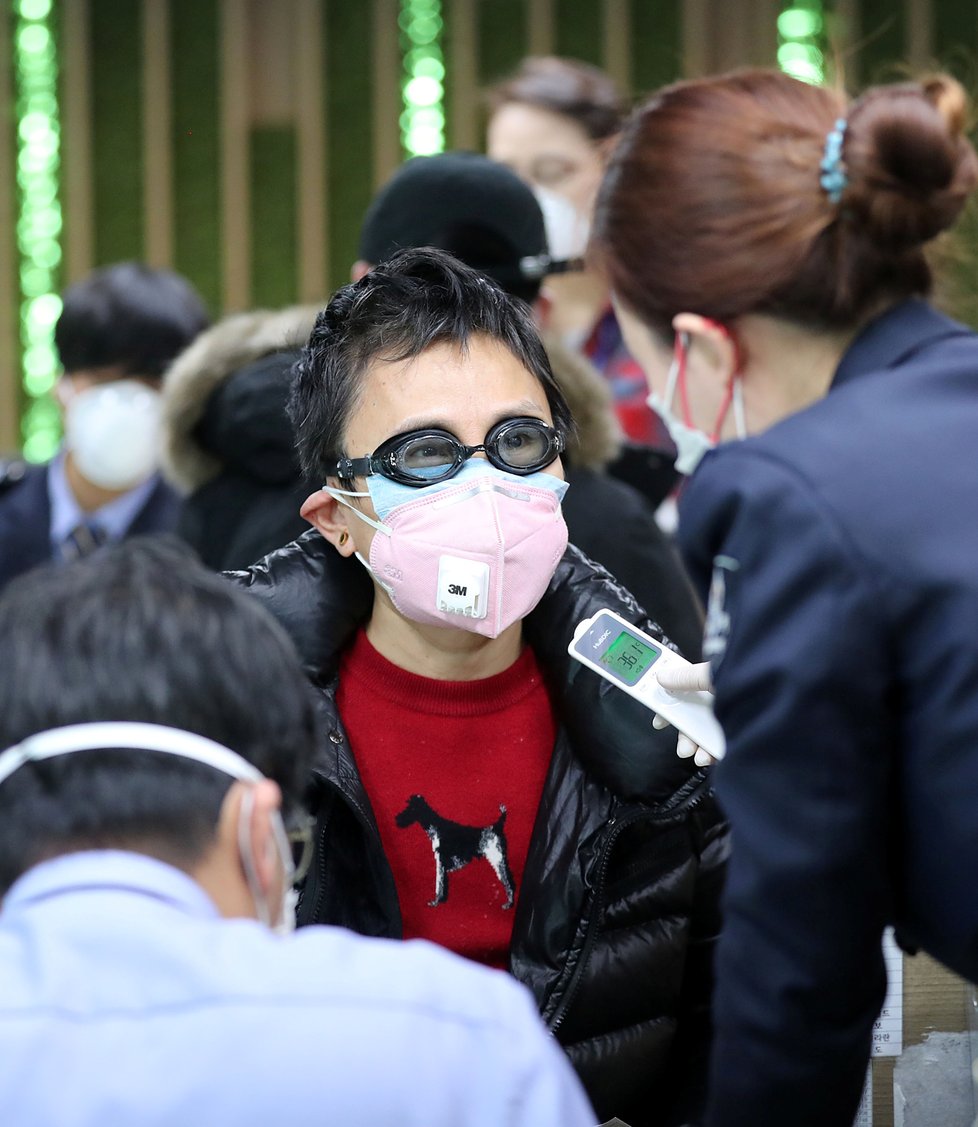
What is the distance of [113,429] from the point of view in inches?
125

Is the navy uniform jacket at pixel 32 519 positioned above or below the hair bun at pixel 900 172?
below

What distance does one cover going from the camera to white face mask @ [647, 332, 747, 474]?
4.58ft

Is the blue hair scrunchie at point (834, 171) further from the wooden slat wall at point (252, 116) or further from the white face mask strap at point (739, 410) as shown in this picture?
the wooden slat wall at point (252, 116)

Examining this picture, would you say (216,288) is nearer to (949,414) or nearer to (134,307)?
(134,307)

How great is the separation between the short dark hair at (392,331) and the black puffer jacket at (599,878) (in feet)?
0.63

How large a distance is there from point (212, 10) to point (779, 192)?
4.44 m

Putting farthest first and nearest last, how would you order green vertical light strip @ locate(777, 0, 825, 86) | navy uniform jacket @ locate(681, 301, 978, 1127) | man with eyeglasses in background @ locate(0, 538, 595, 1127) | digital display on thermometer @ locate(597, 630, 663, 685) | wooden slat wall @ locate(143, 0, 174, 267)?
wooden slat wall @ locate(143, 0, 174, 267), green vertical light strip @ locate(777, 0, 825, 86), digital display on thermometer @ locate(597, 630, 663, 685), navy uniform jacket @ locate(681, 301, 978, 1127), man with eyeglasses in background @ locate(0, 538, 595, 1127)

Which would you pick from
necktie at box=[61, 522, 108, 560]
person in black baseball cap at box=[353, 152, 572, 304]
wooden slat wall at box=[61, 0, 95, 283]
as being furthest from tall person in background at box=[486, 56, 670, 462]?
wooden slat wall at box=[61, 0, 95, 283]

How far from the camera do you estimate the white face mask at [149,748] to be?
35.3 inches

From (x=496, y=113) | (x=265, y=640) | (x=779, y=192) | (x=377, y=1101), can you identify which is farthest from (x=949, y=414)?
(x=496, y=113)

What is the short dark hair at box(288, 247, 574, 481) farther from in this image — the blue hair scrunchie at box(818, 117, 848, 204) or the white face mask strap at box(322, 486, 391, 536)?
the blue hair scrunchie at box(818, 117, 848, 204)

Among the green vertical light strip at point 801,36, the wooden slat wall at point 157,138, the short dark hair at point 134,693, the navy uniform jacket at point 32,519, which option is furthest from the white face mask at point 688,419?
the wooden slat wall at point 157,138

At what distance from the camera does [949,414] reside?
1.13 metres

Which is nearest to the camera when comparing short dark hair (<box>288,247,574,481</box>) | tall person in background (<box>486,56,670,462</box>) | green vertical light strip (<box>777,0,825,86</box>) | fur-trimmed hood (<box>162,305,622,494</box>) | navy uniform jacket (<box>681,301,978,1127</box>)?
navy uniform jacket (<box>681,301,978,1127</box>)
